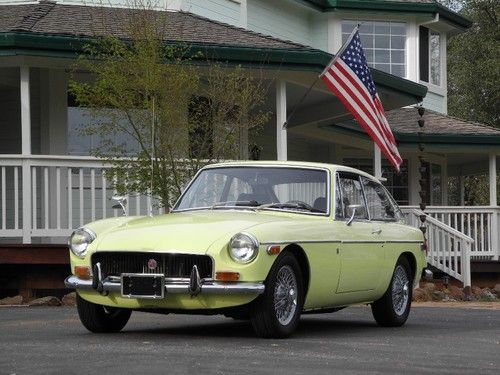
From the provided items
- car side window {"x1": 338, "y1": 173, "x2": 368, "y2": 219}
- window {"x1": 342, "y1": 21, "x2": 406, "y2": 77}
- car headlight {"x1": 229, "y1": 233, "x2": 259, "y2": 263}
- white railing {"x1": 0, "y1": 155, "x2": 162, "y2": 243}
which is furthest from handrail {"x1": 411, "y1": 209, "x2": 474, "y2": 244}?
car headlight {"x1": 229, "y1": 233, "x2": 259, "y2": 263}

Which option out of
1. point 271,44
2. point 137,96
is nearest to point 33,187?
point 137,96

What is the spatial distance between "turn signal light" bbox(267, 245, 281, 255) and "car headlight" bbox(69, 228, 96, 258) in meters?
1.52

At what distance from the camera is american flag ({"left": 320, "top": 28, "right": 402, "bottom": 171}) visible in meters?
17.8

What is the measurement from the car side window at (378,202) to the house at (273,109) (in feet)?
17.7

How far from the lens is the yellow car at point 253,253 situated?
9547 millimetres

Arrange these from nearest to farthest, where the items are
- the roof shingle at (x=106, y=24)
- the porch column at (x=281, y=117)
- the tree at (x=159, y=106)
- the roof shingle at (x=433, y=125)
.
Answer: the tree at (x=159, y=106) < the roof shingle at (x=106, y=24) < the porch column at (x=281, y=117) < the roof shingle at (x=433, y=125)

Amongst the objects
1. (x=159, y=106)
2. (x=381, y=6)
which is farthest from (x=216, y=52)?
(x=381, y=6)

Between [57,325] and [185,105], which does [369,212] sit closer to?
[57,325]

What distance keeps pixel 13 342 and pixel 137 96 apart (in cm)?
700

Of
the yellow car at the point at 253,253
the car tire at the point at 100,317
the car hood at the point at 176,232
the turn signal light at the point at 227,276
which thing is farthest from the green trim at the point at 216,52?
the turn signal light at the point at 227,276

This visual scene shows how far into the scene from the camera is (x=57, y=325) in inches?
460

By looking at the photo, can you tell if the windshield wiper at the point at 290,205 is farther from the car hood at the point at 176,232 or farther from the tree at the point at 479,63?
the tree at the point at 479,63

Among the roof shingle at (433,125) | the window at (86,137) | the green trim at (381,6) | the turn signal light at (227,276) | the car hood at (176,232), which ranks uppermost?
the green trim at (381,6)

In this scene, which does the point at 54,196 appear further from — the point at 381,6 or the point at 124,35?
the point at 381,6
